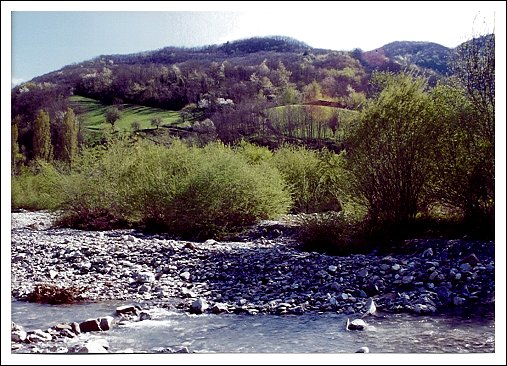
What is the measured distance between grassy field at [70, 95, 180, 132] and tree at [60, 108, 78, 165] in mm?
121

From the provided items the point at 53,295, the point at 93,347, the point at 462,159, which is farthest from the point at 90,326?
the point at 462,159

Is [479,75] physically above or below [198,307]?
above

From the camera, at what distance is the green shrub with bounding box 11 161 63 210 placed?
642 cm

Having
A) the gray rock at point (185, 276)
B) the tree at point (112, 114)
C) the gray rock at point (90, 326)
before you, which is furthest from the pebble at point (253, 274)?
the tree at point (112, 114)

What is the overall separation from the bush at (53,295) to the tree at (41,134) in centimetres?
164

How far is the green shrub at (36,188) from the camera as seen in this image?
642 centimetres

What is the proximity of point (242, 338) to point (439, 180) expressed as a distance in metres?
3.76

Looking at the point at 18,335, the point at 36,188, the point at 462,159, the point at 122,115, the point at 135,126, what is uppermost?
the point at 122,115

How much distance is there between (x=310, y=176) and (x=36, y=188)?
5449 mm

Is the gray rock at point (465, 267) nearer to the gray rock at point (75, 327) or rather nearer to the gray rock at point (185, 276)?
the gray rock at point (185, 276)

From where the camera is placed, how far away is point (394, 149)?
772 centimetres

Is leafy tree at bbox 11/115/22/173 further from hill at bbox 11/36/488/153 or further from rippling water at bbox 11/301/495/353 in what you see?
rippling water at bbox 11/301/495/353

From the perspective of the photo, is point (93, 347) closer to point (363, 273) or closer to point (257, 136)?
point (363, 273)

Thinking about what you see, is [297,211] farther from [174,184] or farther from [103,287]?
[103,287]
